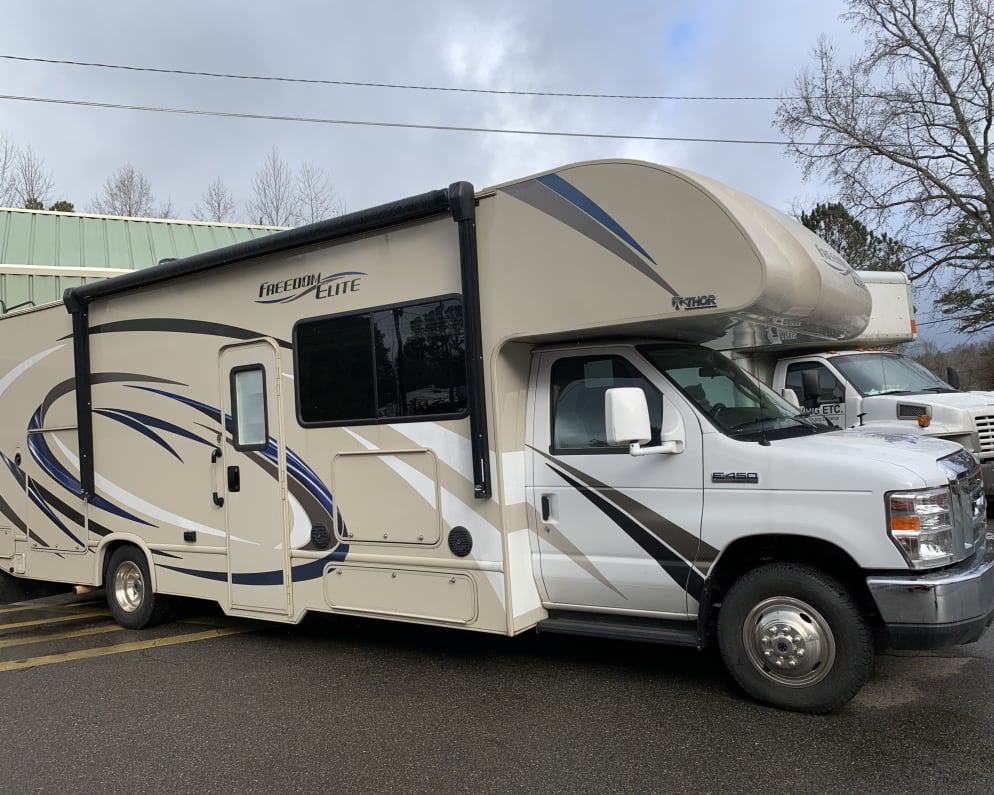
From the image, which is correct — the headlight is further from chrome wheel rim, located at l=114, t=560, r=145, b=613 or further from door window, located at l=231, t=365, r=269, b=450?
chrome wheel rim, located at l=114, t=560, r=145, b=613

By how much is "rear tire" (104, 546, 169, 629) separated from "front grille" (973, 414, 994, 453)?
8180 millimetres

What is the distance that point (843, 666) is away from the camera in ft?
14.1

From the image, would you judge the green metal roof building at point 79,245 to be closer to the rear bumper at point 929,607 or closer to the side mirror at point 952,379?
the side mirror at point 952,379

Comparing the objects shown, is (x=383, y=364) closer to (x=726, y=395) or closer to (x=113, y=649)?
(x=726, y=395)

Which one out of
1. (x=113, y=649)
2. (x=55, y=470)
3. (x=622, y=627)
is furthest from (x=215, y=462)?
(x=622, y=627)

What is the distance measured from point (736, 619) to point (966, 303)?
2402 centimetres

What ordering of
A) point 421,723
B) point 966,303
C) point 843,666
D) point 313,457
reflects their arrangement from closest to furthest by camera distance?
point 843,666 → point 421,723 → point 313,457 → point 966,303

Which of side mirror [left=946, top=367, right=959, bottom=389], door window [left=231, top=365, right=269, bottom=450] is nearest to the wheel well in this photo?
door window [left=231, top=365, right=269, bottom=450]

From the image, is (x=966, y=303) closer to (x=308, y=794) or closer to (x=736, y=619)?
(x=736, y=619)

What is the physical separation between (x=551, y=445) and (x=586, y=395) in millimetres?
383

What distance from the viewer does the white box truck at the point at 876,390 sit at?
8.65m

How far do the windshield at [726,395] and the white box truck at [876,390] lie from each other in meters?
2.72

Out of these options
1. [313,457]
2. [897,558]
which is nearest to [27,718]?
[313,457]

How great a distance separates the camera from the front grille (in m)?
8.77
